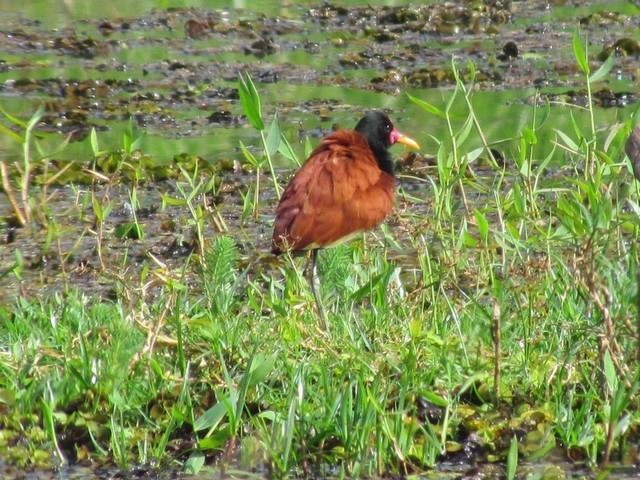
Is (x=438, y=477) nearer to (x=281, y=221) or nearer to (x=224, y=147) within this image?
(x=281, y=221)

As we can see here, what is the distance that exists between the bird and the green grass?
49cm

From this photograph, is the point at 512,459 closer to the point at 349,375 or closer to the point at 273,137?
the point at 349,375

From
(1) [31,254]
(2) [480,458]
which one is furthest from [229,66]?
(2) [480,458]

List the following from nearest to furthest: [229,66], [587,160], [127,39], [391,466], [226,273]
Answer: [391,466], [226,273], [587,160], [229,66], [127,39]

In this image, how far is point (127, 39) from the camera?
38.0 ft

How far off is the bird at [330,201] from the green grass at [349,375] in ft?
1.60

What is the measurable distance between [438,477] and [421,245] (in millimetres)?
1542

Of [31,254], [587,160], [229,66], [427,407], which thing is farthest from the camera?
[229,66]

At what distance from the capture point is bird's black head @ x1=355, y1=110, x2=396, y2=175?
604 centimetres

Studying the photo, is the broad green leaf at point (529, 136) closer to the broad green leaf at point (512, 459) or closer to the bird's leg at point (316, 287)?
the bird's leg at point (316, 287)

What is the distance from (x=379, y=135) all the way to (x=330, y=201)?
95 centimetres

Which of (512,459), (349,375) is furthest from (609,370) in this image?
(349,375)

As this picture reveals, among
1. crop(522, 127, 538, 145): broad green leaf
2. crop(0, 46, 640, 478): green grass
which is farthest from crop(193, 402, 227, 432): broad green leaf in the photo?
crop(522, 127, 538, 145): broad green leaf

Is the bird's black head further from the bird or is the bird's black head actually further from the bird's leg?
Result: the bird's leg
